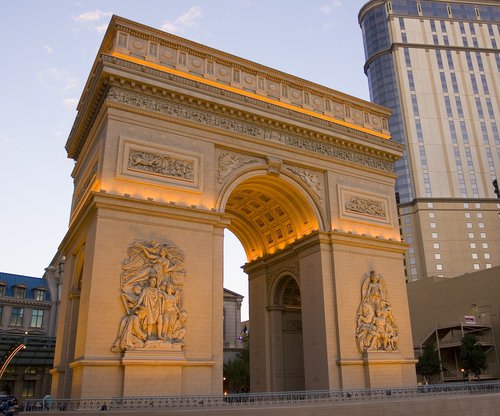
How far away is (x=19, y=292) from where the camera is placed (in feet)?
172

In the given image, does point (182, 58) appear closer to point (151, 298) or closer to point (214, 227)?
point (214, 227)

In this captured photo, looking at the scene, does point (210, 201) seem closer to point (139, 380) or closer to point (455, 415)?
point (139, 380)

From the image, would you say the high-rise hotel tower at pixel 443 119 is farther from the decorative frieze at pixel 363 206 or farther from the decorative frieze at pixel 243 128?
the decorative frieze at pixel 243 128

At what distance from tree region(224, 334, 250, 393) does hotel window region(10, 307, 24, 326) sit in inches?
910

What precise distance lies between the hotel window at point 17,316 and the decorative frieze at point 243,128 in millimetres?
36934

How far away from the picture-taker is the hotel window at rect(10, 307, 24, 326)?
5072 cm

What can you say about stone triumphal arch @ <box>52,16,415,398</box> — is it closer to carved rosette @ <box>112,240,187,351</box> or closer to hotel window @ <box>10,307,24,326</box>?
carved rosette @ <box>112,240,187,351</box>

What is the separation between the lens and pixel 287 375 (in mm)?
29984

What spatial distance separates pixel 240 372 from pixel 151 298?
122 feet

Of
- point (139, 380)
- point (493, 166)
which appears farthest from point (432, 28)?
point (139, 380)

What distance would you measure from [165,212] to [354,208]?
12.1m

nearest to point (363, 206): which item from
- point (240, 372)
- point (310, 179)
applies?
point (310, 179)

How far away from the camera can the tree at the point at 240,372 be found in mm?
54781

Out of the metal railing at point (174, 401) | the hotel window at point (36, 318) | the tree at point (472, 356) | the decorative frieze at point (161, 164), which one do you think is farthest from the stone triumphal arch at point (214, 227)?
the hotel window at point (36, 318)
